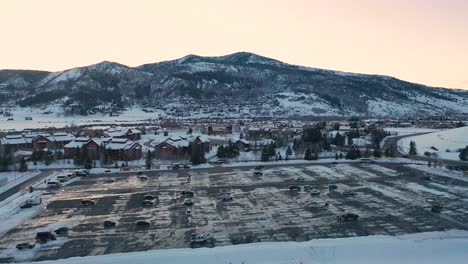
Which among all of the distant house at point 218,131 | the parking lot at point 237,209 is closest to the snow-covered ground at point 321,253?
the parking lot at point 237,209

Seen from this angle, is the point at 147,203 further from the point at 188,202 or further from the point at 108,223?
the point at 108,223

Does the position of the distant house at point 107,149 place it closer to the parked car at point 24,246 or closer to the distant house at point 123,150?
the distant house at point 123,150

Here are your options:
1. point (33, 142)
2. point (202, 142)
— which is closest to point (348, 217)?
point (202, 142)

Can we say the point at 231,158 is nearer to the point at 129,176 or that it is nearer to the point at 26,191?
the point at 129,176

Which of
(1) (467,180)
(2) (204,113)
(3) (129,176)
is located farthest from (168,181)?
(2) (204,113)

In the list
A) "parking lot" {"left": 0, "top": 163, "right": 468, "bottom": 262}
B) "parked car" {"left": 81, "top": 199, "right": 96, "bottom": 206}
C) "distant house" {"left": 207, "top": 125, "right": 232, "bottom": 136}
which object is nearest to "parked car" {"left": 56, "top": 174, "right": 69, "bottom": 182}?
"parking lot" {"left": 0, "top": 163, "right": 468, "bottom": 262}

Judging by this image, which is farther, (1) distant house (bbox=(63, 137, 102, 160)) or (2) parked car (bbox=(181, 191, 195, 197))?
(1) distant house (bbox=(63, 137, 102, 160))

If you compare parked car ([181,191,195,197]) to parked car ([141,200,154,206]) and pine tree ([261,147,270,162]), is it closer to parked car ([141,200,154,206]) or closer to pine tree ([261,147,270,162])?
parked car ([141,200,154,206])
